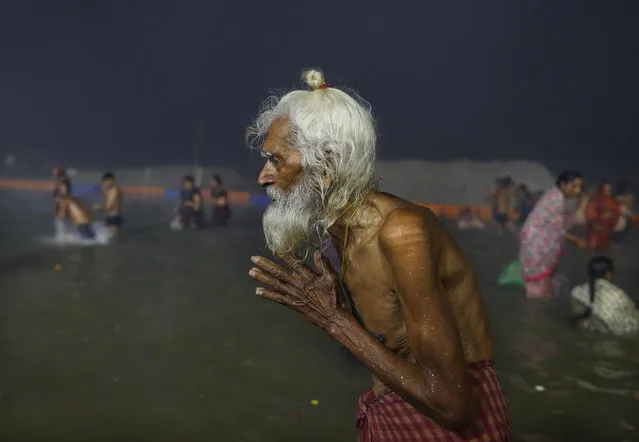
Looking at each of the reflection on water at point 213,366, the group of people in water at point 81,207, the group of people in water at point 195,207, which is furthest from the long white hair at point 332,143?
the group of people in water at point 195,207

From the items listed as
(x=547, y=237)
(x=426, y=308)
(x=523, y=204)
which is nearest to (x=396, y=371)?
(x=426, y=308)

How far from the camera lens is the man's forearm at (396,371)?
5.00 ft

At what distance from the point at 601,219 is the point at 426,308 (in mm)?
8609

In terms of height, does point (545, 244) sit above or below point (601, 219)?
above

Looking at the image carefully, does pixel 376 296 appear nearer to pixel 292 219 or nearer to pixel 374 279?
pixel 374 279

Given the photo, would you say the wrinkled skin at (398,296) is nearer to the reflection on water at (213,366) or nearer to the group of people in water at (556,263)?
the reflection on water at (213,366)

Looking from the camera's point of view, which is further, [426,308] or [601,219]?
[601,219]

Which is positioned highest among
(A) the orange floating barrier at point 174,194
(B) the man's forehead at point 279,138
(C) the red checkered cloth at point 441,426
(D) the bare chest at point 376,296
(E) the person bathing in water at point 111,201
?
(B) the man's forehead at point 279,138

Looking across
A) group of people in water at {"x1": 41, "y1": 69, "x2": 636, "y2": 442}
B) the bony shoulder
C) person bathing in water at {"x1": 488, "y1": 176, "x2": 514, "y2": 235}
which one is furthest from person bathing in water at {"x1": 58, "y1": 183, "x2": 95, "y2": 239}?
the bony shoulder

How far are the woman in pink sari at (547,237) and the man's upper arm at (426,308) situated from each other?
532 centimetres

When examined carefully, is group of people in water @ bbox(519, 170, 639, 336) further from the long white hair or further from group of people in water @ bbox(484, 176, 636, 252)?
the long white hair

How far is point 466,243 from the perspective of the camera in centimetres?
1066

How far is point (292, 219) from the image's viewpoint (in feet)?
5.95

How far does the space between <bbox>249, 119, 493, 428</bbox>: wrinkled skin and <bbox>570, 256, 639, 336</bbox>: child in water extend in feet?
13.9
